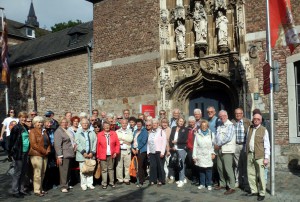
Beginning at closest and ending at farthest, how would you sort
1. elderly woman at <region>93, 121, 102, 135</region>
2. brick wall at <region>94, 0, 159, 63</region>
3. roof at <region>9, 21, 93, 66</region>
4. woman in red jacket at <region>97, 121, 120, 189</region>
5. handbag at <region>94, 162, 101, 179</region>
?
woman in red jacket at <region>97, 121, 120, 189</region> → handbag at <region>94, 162, 101, 179</region> → elderly woman at <region>93, 121, 102, 135</region> → brick wall at <region>94, 0, 159, 63</region> → roof at <region>9, 21, 93, 66</region>

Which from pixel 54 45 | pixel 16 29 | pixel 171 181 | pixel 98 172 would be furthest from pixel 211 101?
pixel 16 29

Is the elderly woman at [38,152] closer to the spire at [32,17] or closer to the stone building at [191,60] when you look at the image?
the stone building at [191,60]

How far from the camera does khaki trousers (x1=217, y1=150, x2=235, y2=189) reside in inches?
302

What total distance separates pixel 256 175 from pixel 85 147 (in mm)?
3987

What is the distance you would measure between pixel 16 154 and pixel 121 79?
24.3ft

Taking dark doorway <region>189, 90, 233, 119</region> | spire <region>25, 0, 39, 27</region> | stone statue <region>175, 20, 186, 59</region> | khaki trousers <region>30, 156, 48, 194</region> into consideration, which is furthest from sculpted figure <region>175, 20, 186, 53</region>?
spire <region>25, 0, 39, 27</region>

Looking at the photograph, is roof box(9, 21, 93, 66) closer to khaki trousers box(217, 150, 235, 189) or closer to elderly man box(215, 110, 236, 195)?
elderly man box(215, 110, 236, 195)

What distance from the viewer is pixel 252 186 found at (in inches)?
286

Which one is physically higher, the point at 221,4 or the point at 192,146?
the point at 221,4

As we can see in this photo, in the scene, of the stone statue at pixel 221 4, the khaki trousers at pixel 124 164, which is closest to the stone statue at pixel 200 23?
the stone statue at pixel 221 4

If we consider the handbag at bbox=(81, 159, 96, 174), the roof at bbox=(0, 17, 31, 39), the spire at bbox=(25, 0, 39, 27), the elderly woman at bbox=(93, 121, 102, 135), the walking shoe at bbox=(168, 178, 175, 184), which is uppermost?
the spire at bbox=(25, 0, 39, 27)

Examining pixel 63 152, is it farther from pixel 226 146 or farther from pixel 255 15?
pixel 255 15

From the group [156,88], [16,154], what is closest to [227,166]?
[16,154]

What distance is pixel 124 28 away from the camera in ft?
47.4
